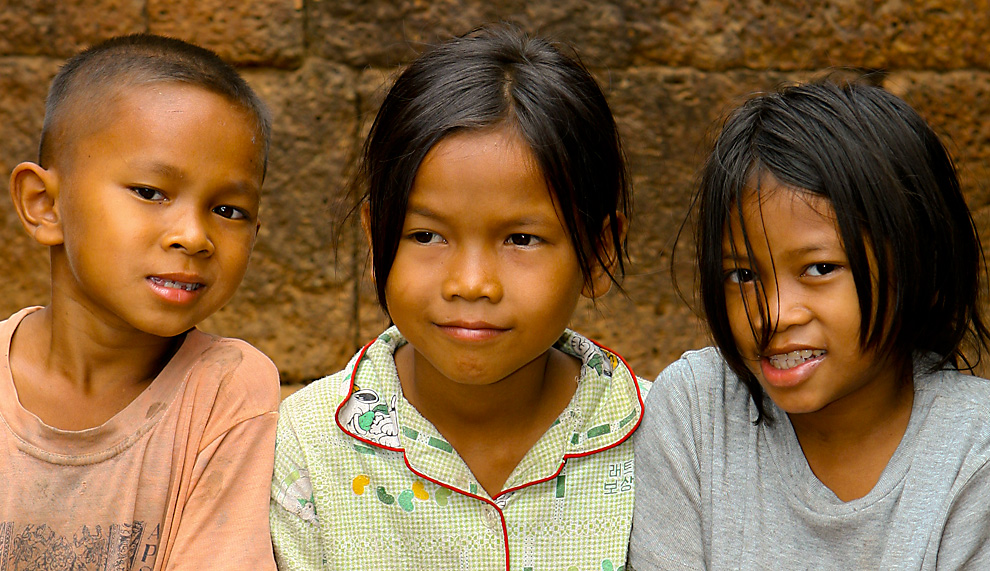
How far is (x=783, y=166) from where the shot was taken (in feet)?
5.52

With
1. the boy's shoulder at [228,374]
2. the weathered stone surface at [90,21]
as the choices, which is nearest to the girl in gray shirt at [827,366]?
the boy's shoulder at [228,374]

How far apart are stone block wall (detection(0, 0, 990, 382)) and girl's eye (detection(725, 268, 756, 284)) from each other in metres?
1.18

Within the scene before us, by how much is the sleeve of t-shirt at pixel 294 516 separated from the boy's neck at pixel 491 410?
0.83 feet

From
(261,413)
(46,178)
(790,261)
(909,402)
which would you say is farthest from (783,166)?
(46,178)

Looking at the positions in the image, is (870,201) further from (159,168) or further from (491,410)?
(159,168)

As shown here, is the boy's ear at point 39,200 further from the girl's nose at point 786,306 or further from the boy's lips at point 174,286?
the girl's nose at point 786,306

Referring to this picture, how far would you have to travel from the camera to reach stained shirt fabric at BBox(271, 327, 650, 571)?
1.84 metres

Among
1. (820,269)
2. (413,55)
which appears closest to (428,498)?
(820,269)

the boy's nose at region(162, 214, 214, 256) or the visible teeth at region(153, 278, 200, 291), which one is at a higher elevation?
the boy's nose at region(162, 214, 214, 256)

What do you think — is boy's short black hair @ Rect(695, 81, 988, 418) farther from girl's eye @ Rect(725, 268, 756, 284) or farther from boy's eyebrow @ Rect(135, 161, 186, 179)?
boy's eyebrow @ Rect(135, 161, 186, 179)

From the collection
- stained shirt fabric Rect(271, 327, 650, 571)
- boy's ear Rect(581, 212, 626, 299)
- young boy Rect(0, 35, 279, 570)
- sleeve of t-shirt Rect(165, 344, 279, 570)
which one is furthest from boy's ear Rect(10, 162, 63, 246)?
boy's ear Rect(581, 212, 626, 299)

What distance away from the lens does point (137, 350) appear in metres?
1.91

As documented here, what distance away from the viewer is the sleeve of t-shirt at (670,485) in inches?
71.8

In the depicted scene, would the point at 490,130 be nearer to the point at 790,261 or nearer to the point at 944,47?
the point at 790,261
